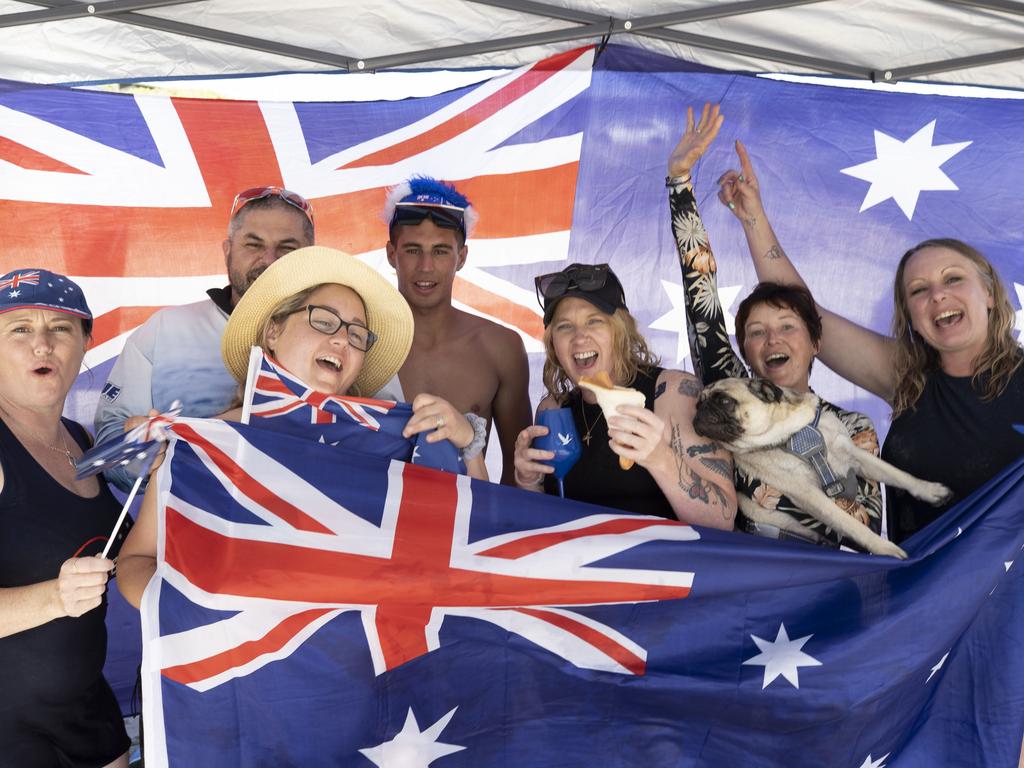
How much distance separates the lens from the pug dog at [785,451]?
3357mm

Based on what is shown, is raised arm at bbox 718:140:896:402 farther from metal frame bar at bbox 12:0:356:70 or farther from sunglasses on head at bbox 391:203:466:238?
metal frame bar at bbox 12:0:356:70

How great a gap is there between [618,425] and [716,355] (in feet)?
2.69

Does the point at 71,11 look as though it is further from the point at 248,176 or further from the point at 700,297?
the point at 700,297

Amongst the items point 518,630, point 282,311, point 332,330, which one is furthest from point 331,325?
→ point 518,630

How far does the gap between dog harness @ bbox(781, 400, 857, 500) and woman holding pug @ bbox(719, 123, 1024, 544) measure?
1.39 ft

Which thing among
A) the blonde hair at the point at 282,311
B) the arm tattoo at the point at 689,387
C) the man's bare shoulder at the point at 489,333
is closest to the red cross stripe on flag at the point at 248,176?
the man's bare shoulder at the point at 489,333

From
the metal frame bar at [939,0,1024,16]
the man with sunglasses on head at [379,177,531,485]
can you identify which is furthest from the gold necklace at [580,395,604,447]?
the metal frame bar at [939,0,1024,16]

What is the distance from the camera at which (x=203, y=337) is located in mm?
4418

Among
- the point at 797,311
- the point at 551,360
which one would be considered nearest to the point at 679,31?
the point at 797,311

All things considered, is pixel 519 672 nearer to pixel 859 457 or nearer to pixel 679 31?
pixel 859 457

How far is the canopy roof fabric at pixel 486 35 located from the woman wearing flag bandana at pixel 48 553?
2.05 m

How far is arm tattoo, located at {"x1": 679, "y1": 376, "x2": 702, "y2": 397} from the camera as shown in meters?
3.51

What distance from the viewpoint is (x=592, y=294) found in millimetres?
3615

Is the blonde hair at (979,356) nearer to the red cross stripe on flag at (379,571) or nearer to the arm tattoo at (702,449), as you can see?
the arm tattoo at (702,449)
